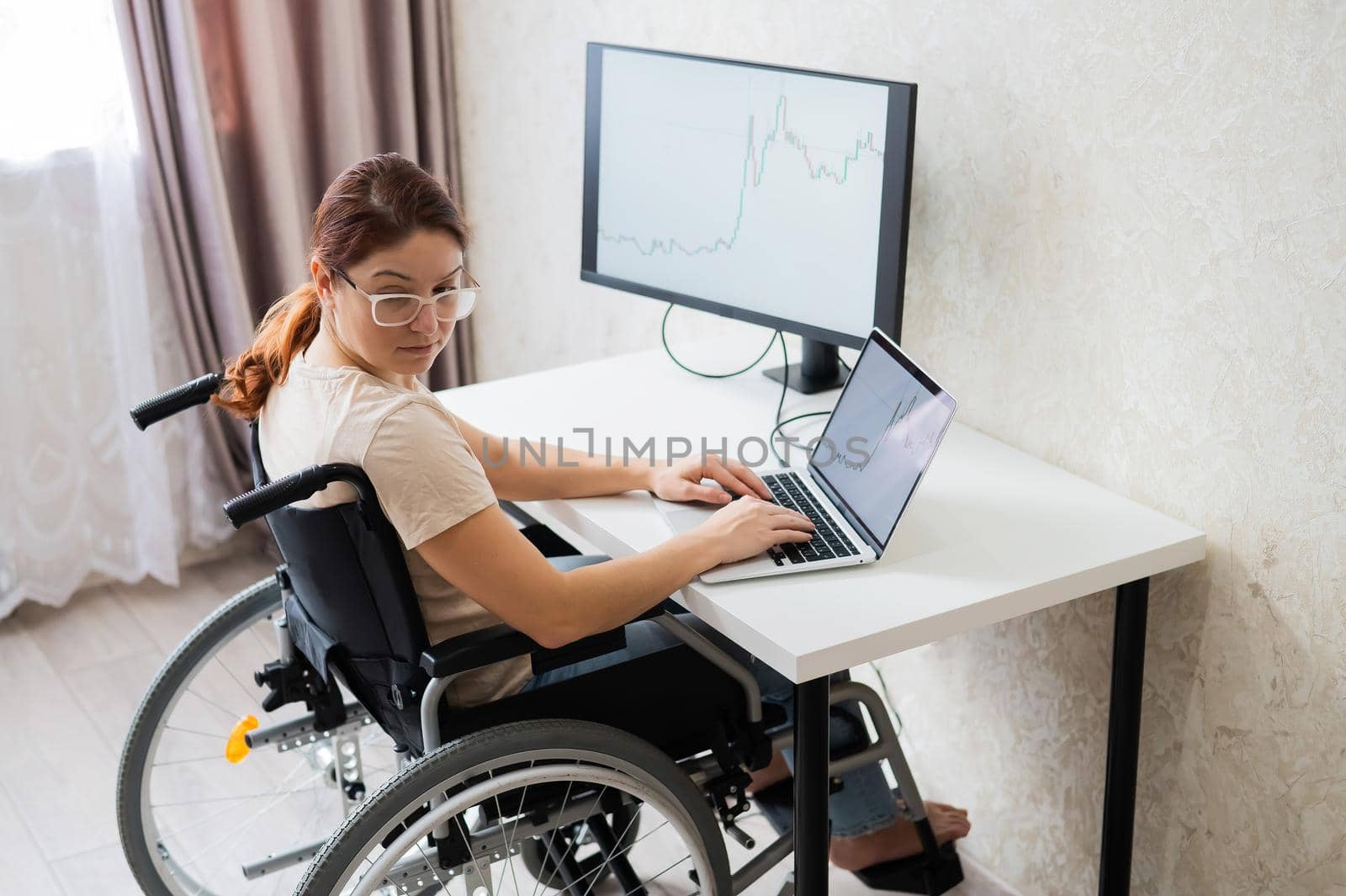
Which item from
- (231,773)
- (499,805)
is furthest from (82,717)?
(499,805)

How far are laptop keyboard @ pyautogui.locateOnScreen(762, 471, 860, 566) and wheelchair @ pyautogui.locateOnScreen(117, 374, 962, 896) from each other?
139 millimetres

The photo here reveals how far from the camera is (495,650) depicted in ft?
4.40

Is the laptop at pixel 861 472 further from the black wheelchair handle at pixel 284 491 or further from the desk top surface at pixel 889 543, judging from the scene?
the black wheelchair handle at pixel 284 491

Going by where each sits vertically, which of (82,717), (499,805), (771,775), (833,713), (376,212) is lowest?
(82,717)

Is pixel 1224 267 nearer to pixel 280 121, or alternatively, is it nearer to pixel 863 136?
pixel 863 136

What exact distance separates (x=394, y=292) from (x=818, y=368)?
2.52ft

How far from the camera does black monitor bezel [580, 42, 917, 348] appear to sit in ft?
5.34

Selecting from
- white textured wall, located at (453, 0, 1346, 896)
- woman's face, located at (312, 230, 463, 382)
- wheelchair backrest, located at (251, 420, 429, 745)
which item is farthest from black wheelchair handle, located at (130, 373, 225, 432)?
white textured wall, located at (453, 0, 1346, 896)

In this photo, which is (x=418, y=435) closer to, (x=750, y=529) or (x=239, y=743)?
(x=750, y=529)

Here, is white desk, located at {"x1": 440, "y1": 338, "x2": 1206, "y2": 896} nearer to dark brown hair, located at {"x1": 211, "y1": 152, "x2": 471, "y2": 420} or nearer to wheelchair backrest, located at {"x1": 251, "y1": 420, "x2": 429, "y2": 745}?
wheelchair backrest, located at {"x1": 251, "y1": 420, "x2": 429, "y2": 745}

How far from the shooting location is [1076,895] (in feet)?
6.03

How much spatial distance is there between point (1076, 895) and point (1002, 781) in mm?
183

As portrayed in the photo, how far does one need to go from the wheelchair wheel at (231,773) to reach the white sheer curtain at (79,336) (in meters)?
0.43

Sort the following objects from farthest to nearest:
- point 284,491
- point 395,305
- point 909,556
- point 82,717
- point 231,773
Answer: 1. point 82,717
2. point 231,773
3. point 909,556
4. point 395,305
5. point 284,491
